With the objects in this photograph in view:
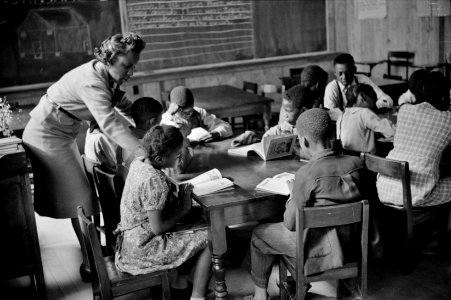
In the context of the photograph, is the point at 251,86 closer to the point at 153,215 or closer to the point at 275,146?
the point at 275,146

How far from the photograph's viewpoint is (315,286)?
309 centimetres

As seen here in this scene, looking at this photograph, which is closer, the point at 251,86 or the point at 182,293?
the point at 182,293

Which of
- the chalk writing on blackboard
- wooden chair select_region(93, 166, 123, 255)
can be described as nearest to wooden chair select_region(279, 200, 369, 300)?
wooden chair select_region(93, 166, 123, 255)

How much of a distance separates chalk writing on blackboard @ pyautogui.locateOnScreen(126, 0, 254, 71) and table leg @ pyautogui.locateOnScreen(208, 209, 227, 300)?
4.78m

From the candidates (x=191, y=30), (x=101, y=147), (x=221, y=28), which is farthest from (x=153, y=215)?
(x=221, y=28)

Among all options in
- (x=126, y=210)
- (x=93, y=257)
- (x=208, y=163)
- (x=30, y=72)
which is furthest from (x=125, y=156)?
(x=30, y=72)

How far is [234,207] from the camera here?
262 cm

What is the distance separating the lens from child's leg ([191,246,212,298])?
107 inches

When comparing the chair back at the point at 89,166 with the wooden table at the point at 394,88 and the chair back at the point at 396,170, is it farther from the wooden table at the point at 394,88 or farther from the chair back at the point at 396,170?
the wooden table at the point at 394,88

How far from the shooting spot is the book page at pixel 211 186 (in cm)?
272

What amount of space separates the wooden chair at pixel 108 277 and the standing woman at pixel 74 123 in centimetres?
74

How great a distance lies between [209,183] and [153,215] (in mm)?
394

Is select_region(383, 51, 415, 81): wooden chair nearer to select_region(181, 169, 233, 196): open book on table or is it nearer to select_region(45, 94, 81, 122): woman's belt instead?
select_region(181, 169, 233, 196): open book on table

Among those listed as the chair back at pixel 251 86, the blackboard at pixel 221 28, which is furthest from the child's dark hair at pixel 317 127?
the blackboard at pixel 221 28
